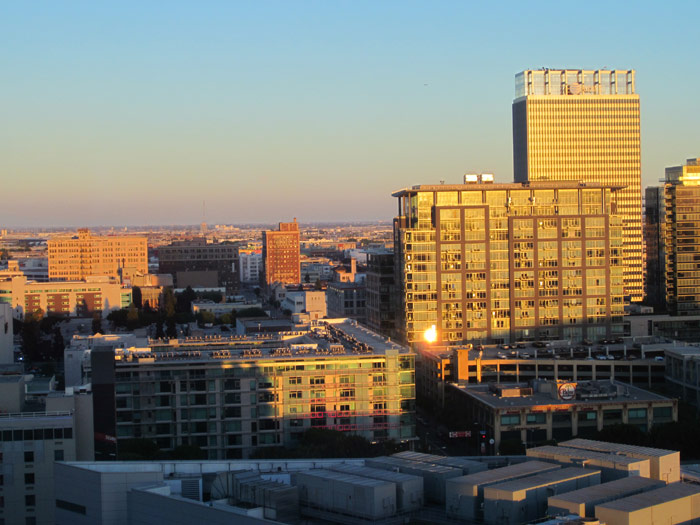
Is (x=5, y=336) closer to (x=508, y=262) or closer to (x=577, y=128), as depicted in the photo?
(x=508, y=262)

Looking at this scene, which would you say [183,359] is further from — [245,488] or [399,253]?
[399,253]

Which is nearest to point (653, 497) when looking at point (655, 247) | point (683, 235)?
point (683, 235)

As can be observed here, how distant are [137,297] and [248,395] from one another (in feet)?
350

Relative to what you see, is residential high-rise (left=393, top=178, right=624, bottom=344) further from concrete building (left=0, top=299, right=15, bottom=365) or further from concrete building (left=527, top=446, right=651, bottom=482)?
concrete building (left=527, top=446, right=651, bottom=482)

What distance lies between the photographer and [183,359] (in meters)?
58.7

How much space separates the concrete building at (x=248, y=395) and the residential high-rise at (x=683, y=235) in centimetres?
6262

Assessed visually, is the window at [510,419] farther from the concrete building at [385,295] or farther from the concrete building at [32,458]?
the concrete building at [385,295]

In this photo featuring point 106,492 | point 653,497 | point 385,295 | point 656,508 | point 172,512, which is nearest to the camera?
point 656,508

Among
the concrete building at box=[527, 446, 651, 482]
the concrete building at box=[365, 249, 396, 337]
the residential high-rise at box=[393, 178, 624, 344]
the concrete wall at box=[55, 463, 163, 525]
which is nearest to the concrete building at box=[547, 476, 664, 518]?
the concrete building at box=[527, 446, 651, 482]

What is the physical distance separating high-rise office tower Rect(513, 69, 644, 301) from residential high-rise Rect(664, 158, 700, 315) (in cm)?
1577

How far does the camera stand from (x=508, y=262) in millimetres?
87875

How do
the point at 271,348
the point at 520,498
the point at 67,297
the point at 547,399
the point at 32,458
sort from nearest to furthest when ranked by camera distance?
the point at 520,498 → the point at 32,458 → the point at 547,399 → the point at 271,348 → the point at 67,297

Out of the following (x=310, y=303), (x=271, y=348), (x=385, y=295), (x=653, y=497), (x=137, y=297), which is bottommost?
(x=137, y=297)

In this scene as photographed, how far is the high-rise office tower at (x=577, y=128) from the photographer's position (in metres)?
132
